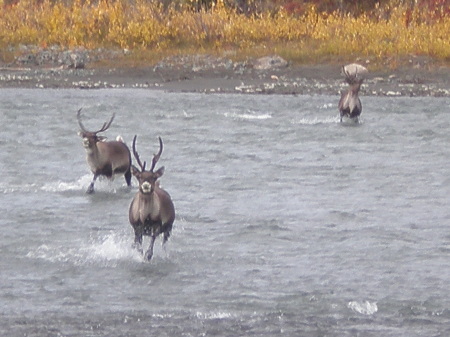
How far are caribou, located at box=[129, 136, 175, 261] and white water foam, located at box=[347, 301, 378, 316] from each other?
2157 millimetres

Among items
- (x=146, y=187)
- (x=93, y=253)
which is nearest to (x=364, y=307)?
(x=146, y=187)

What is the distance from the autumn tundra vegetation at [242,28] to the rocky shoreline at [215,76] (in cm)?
54

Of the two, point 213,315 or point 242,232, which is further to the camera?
point 242,232

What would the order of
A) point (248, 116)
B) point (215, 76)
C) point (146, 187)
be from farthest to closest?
point (215, 76)
point (248, 116)
point (146, 187)

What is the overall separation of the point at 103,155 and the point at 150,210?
3872 mm

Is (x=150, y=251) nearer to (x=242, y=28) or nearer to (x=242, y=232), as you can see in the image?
(x=242, y=232)

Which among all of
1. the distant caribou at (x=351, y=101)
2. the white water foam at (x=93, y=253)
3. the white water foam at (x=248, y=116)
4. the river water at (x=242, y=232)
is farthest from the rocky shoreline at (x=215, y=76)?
the white water foam at (x=93, y=253)

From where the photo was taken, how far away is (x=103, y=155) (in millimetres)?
15719

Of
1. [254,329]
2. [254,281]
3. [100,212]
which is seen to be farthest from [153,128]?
[254,329]

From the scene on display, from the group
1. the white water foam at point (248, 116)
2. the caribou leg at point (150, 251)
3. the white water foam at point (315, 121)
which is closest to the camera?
the caribou leg at point (150, 251)

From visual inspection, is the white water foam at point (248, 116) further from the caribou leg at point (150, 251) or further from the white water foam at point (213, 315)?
the white water foam at point (213, 315)

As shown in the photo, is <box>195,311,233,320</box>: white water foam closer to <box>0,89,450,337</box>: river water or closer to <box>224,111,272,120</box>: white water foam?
<box>0,89,450,337</box>: river water

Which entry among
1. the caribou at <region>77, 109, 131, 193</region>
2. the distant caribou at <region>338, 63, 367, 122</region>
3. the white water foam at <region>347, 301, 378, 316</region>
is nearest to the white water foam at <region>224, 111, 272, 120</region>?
the distant caribou at <region>338, 63, 367, 122</region>

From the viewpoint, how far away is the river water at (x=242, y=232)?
10414 millimetres
